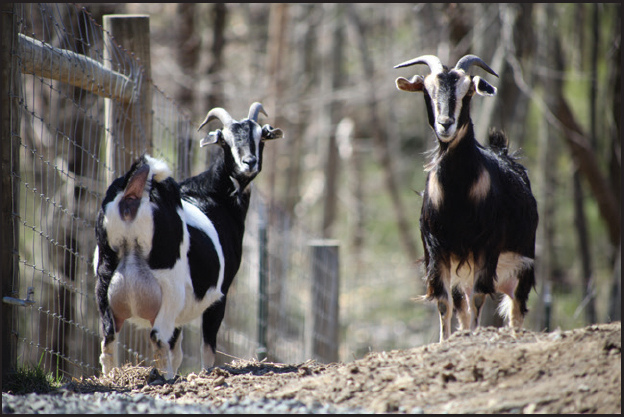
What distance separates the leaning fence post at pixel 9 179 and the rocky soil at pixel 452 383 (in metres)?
0.43

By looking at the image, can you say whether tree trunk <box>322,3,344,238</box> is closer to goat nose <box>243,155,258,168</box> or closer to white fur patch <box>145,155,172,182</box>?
goat nose <box>243,155,258,168</box>

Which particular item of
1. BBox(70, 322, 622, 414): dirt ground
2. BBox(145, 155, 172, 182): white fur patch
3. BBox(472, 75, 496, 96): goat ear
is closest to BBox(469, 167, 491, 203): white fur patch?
BBox(472, 75, 496, 96): goat ear

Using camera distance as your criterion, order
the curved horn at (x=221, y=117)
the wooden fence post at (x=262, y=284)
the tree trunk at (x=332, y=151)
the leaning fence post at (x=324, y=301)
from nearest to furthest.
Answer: the curved horn at (x=221, y=117), the wooden fence post at (x=262, y=284), the leaning fence post at (x=324, y=301), the tree trunk at (x=332, y=151)

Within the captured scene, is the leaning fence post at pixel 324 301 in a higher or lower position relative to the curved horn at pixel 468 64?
lower

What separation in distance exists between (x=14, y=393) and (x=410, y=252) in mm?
14354

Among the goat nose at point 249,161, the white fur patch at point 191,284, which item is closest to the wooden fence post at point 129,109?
the white fur patch at point 191,284

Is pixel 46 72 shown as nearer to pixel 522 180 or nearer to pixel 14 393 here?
pixel 14 393

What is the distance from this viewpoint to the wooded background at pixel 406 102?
12453 millimetres

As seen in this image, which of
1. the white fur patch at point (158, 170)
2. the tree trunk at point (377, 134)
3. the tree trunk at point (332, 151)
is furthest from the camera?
the tree trunk at point (332, 151)

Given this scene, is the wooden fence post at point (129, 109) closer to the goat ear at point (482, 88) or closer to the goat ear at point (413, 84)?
the goat ear at point (413, 84)

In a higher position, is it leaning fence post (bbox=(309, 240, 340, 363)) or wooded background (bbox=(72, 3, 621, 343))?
wooded background (bbox=(72, 3, 621, 343))

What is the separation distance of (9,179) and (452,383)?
107 inches

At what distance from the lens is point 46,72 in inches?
196

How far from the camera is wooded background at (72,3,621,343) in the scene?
490 inches
